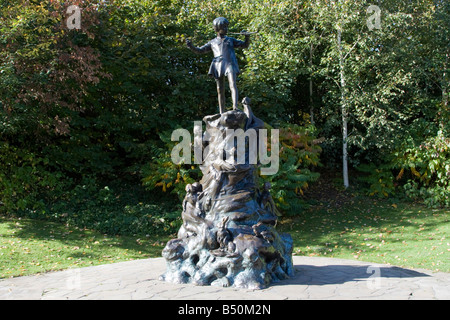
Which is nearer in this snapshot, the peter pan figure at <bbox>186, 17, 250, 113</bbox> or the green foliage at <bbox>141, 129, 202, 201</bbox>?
the peter pan figure at <bbox>186, 17, 250, 113</bbox>

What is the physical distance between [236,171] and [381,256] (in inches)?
167

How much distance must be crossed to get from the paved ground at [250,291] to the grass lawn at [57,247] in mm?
1193

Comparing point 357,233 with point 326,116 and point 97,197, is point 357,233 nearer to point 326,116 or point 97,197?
point 326,116

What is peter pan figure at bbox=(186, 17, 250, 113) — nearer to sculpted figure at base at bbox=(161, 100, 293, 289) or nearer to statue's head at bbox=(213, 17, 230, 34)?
statue's head at bbox=(213, 17, 230, 34)

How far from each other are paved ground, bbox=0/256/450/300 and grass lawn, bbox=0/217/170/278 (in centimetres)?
119

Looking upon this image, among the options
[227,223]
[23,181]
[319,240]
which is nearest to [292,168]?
[319,240]

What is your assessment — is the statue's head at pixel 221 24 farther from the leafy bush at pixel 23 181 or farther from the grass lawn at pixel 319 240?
the leafy bush at pixel 23 181

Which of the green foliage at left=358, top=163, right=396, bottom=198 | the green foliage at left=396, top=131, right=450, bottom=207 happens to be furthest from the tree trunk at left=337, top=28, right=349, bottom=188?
the green foliage at left=396, top=131, right=450, bottom=207

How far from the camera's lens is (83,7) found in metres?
10.7

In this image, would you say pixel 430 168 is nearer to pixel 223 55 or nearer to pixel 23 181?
pixel 223 55

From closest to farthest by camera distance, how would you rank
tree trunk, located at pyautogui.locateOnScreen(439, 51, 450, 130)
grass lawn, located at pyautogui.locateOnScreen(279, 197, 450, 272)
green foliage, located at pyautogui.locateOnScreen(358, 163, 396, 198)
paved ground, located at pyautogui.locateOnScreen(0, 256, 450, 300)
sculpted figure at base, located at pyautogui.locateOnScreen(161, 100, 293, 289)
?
paved ground, located at pyautogui.locateOnScreen(0, 256, 450, 300) < sculpted figure at base, located at pyautogui.locateOnScreen(161, 100, 293, 289) < grass lawn, located at pyautogui.locateOnScreen(279, 197, 450, 272) < tree trunk, located at pyautogui.locateOnScreen(439, 51, 450, 130) < green foliage, located at pyautogui.locateOnScreen(358, 163, 396, 198)

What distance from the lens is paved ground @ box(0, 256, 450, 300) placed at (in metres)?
4.95

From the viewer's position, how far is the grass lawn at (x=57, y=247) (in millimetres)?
8031

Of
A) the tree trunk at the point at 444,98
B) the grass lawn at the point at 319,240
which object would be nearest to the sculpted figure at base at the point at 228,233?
the grass lawn at the point at 319,240
